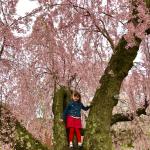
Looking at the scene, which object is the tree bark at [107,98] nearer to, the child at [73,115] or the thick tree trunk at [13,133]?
the child at [73,115]

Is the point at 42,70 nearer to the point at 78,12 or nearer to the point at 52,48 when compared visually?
the point at 52,48

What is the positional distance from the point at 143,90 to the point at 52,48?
9.90 feet

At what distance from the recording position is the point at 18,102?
9.95 meters

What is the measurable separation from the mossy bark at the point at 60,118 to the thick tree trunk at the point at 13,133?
1.88 feet

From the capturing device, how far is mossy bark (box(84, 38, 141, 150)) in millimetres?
8125

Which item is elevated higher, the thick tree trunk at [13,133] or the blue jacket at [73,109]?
the blue jacket at [73,109]

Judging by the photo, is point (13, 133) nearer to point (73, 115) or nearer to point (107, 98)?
point (73, 115)

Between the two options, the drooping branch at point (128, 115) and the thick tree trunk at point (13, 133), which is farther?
the drooping branch at point (128, 115)

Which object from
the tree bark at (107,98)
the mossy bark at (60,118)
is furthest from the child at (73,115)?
the tree bark at (107,98)

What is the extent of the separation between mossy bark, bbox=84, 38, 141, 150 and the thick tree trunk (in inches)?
45.0

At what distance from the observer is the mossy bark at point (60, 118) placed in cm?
830

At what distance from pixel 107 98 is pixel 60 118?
1060 millimetres

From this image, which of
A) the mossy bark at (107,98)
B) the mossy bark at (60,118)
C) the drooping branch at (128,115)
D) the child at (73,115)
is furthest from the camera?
the drooping branch at (128,115)

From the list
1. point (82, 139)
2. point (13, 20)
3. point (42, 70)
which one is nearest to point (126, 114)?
point (82, 139)
